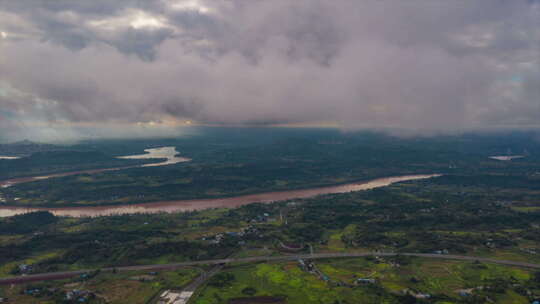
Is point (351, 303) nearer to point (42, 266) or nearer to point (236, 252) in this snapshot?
point (236, 252)

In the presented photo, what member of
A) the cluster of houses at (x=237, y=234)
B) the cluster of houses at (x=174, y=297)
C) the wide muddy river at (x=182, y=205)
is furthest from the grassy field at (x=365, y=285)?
the wide muddy river at (x=182, y=205)

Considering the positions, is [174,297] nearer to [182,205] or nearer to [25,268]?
[25,268]

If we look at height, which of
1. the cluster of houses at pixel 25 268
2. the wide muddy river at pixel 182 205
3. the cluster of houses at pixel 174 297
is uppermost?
the cluster of houses at pixel 25 268

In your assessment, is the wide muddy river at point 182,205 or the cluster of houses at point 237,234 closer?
the cluster of houses at point 237,234

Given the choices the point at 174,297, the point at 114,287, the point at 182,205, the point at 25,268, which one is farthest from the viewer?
the point at 182,205

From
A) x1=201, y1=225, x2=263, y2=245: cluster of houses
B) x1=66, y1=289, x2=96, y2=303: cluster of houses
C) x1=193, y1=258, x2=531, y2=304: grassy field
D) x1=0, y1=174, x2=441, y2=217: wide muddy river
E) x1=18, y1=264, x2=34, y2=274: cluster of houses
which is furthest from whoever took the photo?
x1=0, y1=174, x2=441, y2=217: wide muddy river

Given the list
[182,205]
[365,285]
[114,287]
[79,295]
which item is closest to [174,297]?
[114,287]

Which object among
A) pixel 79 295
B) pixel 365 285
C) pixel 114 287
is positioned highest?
pixel 79 295

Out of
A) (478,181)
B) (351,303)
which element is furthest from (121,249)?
(478,181)

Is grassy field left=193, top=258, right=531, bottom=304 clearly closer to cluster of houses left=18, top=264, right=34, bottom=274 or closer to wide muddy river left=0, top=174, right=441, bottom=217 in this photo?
cluster of houses left=18, top=264, right=34, bottom=274

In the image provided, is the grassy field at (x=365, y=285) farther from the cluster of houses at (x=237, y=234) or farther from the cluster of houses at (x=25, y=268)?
the cluster of houses at (x=25, y=268)

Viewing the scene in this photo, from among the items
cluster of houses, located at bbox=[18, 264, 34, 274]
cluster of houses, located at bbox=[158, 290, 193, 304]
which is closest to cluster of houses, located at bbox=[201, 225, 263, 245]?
cluster of houses, located at bbox=[158, 290, 193, 304]

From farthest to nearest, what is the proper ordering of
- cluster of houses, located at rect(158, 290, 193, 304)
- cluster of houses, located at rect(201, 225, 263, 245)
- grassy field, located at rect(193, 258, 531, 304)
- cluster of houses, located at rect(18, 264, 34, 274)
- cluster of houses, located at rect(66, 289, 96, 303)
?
cluster of houses, located at rect(201, 225, 263, 245), cluster of houses, located at rect(18, 264, 34, 274), grassy field, located at rect(193, 258, 531, 304), cluster of houses, located at rect(158, 290, 193, 304), cluster of houses, located at rect(66, 289, 96, 303)
